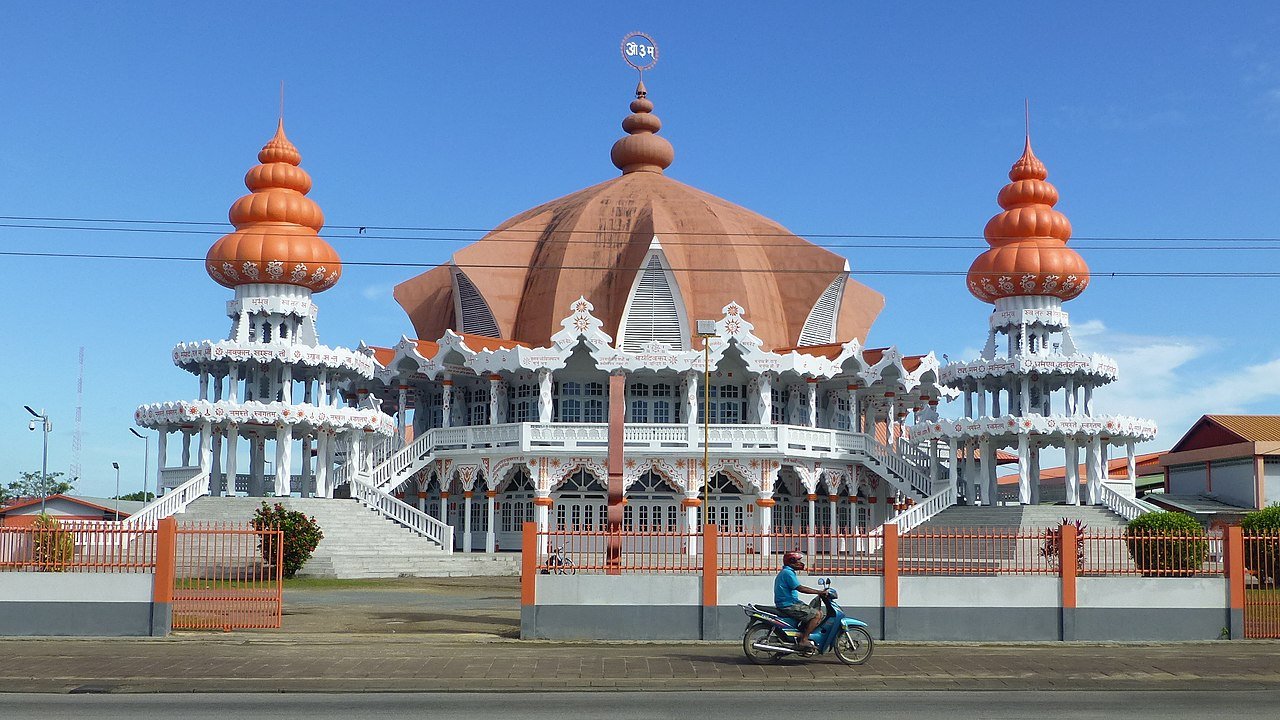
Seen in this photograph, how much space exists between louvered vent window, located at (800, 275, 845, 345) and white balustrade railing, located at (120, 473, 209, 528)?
2406cm

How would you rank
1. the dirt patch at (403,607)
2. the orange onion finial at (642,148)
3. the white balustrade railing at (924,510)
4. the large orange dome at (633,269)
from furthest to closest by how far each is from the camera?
the orange onion finial at (642,148), the large orange dome at (633,269), the white balustrade railing at (924,510), the dirt patch at (403,607)

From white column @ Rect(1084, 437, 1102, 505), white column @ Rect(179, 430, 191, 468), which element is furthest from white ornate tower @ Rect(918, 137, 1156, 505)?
white column @ Rect(179, 430, 191, 468)

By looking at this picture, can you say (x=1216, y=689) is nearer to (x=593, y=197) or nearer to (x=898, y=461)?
(x=898, y=461)

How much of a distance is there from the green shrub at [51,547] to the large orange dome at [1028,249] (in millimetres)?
36567

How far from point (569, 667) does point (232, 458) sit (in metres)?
31.5

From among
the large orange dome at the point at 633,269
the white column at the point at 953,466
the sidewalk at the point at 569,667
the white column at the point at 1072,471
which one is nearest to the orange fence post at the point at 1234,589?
the sidewalk at the point at 569,667

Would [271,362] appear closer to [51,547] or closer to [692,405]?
[692,405]

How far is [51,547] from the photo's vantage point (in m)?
22.5

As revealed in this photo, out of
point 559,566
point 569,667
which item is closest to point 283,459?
point 559,566

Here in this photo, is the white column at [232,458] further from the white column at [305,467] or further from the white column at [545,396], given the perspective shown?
the white column at [545,396]

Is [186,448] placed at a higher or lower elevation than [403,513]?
higher

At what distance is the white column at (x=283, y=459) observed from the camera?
47.2 m

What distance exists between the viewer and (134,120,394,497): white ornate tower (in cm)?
4703

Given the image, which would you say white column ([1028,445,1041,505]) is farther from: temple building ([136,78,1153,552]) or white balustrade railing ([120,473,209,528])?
white balustrade railing ([120,473,209,528])
